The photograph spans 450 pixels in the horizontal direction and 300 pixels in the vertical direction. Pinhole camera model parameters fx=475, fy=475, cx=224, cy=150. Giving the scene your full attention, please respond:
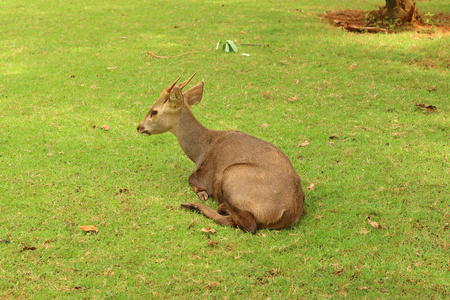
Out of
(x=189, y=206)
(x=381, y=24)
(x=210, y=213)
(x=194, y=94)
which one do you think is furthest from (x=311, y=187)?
(x=381, y=24)

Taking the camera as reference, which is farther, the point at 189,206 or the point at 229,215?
the point at 189,206

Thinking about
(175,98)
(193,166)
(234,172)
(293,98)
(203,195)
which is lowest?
(193,166)

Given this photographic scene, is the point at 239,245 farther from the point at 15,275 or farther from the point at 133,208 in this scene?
the point at 15,275

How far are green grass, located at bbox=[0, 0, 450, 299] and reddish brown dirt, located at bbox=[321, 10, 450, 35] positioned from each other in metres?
0.55

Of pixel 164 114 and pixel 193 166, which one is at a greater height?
pixel 164 114

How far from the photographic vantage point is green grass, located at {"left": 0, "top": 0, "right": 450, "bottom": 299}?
4.35m

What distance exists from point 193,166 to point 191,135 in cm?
66

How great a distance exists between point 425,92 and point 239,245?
578cm

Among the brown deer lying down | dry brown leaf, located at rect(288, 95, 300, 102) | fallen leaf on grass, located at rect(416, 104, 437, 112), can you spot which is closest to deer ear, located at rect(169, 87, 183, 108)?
the brown deer lying down

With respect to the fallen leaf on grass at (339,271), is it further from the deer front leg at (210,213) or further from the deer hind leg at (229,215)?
the deer front leg at (210,213)

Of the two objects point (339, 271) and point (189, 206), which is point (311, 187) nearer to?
point (189, 206)

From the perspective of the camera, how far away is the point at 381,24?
12633mm

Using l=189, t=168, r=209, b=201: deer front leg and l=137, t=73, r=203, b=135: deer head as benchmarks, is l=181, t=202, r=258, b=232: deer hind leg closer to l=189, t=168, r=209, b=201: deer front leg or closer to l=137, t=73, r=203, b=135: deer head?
l=189, t=168, r=209, b=201: deer front leg

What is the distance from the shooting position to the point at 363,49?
35.8ft
